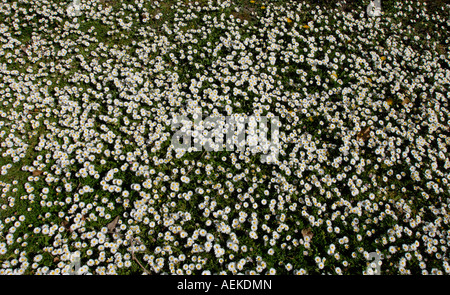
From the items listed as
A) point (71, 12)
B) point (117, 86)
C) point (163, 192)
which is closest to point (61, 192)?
point (163, 192)

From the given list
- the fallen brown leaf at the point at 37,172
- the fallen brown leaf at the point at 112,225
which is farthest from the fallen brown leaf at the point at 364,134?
the fallen brown leaf at the point at 37,172

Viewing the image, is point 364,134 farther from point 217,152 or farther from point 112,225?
point 112,225

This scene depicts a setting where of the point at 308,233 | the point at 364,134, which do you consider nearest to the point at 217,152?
the point at 308,233

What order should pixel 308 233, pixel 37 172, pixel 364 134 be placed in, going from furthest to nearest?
1. pixel 364 134
2. pixel 37 172
3. pixel 308 233

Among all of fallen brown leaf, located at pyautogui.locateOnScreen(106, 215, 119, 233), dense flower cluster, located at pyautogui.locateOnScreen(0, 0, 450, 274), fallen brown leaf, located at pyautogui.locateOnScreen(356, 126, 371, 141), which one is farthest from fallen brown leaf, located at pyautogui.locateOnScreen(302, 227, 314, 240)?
fallen brown leaf, located at pyautogui.locateOnScreen(106, 215, 119, 233)

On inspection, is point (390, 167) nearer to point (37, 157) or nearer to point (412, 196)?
point (412, 196)

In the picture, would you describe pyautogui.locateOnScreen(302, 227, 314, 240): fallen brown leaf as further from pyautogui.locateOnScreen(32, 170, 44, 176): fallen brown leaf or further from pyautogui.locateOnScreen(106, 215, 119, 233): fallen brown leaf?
pyautogui.locateOnScreen(32, 170, 44, 176): fallen brown leaf

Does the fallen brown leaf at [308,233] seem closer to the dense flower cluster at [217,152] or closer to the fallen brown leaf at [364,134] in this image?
the dense flower cluster at [217,152]

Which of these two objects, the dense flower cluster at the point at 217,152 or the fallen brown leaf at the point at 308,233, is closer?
the dense flower cluster at the point at 217,152
